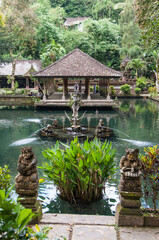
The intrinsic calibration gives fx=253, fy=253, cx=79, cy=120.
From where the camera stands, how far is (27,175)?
178 inches

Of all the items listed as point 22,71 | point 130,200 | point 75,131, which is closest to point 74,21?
point 22,71

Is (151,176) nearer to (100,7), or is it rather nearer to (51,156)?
(51,156)

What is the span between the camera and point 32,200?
4.38 metres

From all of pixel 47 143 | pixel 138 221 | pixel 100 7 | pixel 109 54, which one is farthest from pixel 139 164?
pixel 100 7

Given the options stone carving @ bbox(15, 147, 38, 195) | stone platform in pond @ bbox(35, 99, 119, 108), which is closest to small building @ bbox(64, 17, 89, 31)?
stone platform in pond @ bbox(35, 99, 119, 108)

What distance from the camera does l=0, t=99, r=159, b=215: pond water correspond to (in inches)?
242

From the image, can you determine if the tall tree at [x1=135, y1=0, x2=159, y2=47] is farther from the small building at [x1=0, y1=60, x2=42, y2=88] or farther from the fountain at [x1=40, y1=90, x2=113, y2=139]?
the small building at [x1=0, y1=60, x2=42, y2=88]

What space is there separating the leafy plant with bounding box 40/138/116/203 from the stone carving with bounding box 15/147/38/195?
983mm

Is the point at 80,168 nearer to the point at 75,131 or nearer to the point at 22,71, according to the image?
the point at 75,131

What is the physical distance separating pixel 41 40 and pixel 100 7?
77.8 feet

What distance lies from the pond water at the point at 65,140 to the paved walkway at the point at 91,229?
126 centimetres

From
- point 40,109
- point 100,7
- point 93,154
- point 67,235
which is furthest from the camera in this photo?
point 100,7

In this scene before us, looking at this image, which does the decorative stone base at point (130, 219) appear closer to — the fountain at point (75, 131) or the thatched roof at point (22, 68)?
the fountain at point (75, 131)

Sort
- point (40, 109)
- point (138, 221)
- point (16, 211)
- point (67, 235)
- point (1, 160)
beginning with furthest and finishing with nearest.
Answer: point (40, 109)
point (1, 160)
point (138, 221)
point (67, 235)
point (16, 211)
